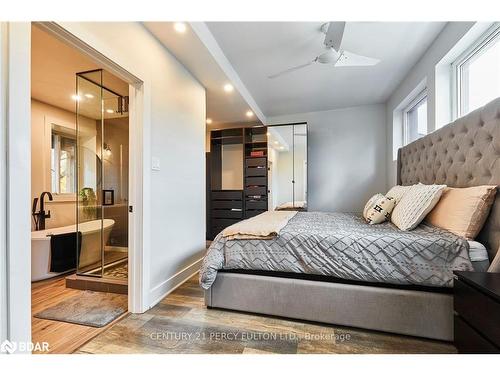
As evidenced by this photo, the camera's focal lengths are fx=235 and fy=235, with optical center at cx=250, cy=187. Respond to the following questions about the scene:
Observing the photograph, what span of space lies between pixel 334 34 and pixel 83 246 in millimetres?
3510

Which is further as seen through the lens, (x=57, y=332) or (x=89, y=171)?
(x=89, y=171)

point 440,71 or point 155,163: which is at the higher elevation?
point 440,71

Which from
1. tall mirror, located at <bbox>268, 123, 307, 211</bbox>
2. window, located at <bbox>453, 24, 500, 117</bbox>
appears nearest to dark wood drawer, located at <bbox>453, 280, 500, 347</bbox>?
window, located at <bbox>453, 24, 500, 117</bbox>

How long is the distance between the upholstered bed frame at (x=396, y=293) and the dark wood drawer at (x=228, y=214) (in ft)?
8.72

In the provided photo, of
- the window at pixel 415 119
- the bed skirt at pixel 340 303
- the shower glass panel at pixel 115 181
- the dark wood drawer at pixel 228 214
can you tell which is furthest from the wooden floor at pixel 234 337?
the dark wood drawer at pixel 228 214

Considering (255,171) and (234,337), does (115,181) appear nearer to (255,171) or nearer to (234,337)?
(255,171)

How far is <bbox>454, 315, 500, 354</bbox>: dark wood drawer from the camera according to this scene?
3.27 feet

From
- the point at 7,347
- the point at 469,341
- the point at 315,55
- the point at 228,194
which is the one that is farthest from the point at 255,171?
the point at 7,347

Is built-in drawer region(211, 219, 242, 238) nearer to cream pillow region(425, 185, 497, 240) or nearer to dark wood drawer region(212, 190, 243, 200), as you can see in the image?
dark wood drawer region(212, 190, 243, 200)

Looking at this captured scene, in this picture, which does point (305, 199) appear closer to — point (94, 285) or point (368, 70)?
point (368, 70)

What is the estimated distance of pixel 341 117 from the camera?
4.36 metres

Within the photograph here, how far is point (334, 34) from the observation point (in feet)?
6.26
